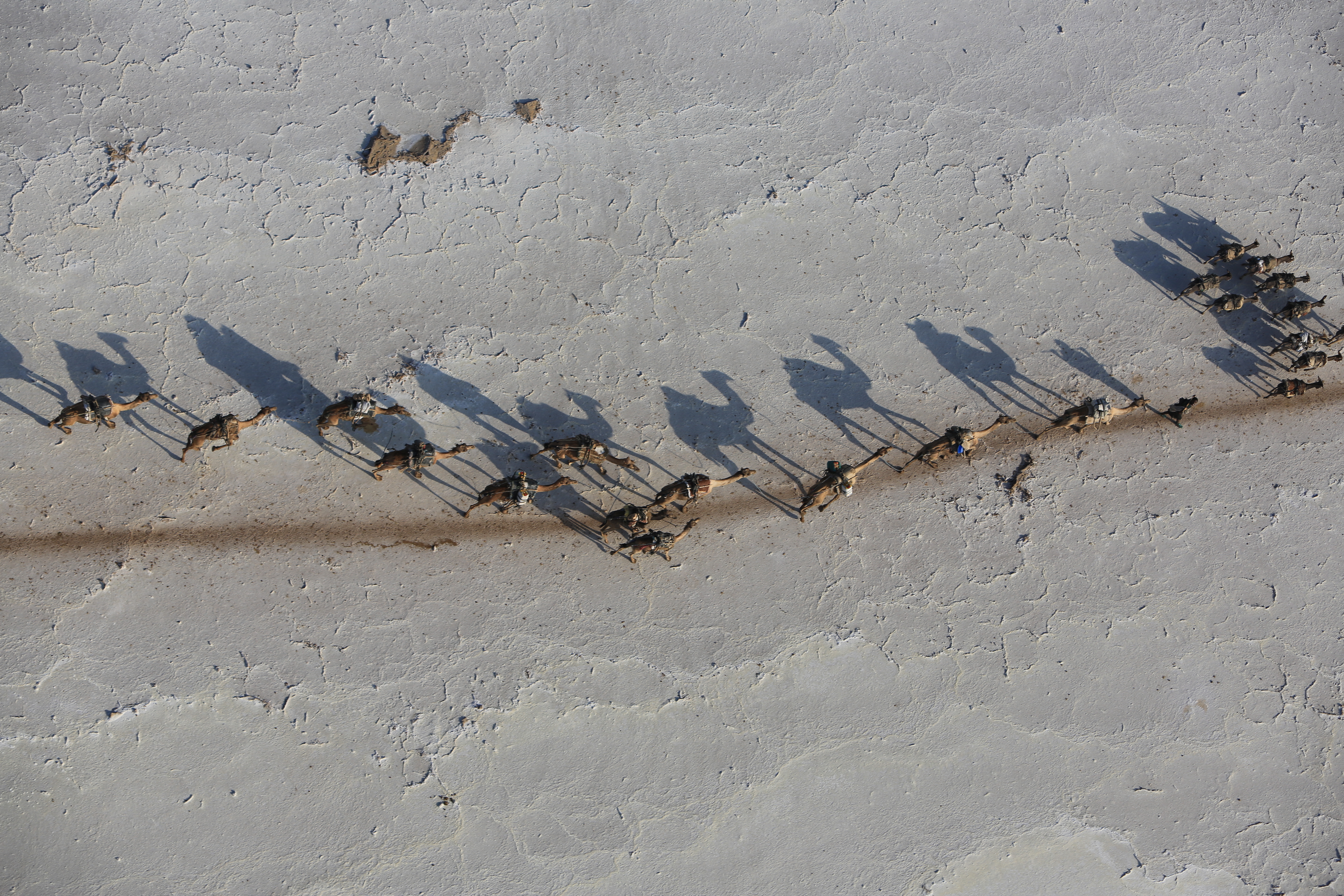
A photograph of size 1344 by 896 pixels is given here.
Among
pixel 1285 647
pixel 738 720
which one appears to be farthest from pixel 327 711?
pixel 1285 647

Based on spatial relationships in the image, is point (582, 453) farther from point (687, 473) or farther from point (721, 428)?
point (721, 428)

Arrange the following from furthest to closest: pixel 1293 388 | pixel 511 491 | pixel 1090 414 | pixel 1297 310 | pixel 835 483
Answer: pixel 1297 310
pixel 1293 388
pixel 1090 414
pixel 835 483
pixel 511 491

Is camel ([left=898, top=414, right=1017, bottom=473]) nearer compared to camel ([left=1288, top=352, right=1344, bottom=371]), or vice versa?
camel ([left=898, top=414, right=1017, bottom=473])

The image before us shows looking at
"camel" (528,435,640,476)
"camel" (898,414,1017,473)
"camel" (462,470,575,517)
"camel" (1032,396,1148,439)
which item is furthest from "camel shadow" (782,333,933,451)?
"camel" (462,470,575,517)

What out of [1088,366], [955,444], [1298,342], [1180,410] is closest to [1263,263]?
[1298,342]

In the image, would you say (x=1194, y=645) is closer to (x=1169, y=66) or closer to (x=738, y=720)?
(x=738, y=720)

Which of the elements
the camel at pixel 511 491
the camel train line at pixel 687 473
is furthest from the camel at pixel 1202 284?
the camel at pixel 511 491

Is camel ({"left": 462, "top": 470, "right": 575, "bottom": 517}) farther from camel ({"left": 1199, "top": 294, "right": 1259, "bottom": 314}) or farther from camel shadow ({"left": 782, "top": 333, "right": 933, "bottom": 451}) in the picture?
camel ({"left": 1199, "top": 294, "right": 1259, "bottom": 314})
